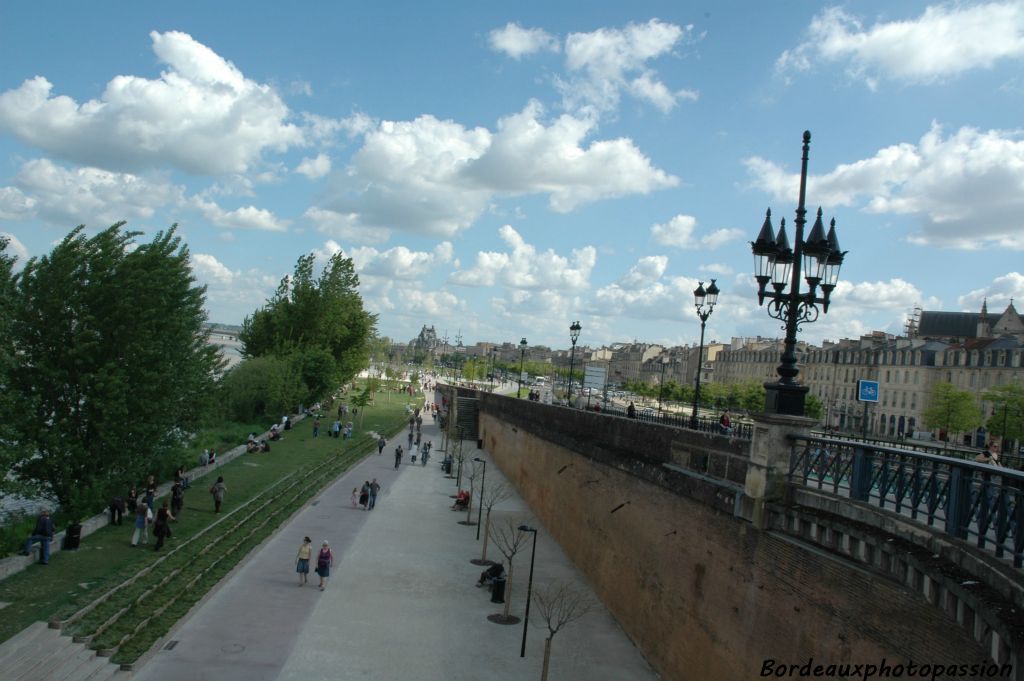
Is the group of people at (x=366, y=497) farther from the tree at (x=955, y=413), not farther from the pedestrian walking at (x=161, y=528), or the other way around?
the tree at (x=955, y=413)

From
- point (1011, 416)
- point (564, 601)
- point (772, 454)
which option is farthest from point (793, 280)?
point (1011, 416)

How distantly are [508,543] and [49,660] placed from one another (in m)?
12.7

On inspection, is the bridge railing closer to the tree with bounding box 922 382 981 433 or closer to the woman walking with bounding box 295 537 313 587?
the woman walking with bounding box 295 537 313 587

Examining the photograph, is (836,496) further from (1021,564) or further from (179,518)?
(179,518)

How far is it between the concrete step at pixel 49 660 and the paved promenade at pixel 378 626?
1.21 meters

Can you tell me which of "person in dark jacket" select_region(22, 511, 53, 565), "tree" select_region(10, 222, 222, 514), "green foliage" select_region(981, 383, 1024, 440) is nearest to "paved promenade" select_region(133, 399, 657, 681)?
"person in dark jacket" select_region(22, 511, 53, 565)

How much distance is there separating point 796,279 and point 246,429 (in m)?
40.8

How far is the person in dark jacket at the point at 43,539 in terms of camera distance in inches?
670

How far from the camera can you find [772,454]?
1066 cm

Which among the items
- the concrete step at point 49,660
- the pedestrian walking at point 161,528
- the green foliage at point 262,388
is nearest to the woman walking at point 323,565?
the pedestrian walking at point 161,528

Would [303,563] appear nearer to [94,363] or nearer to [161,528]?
[161,528]

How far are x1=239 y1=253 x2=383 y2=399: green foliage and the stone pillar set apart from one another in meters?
49.0

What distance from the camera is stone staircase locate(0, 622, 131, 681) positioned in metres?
11.4

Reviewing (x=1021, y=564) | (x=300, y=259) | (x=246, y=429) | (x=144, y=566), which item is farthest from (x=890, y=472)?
(x=300, y=259)
